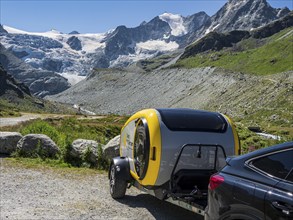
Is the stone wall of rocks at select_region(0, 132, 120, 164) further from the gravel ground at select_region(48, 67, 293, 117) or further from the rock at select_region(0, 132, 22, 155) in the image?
the gravel ground at select_region(48, 67, 293, 117)

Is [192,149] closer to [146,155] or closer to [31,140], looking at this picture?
[146,155]

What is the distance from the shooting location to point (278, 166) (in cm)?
559

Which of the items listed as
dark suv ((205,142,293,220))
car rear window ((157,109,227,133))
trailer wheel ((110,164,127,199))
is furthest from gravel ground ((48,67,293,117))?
dark suv ((205,142,293,220))

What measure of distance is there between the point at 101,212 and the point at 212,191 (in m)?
4.48

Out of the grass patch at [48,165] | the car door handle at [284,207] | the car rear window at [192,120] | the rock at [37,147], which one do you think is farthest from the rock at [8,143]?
the car door handle at [284,207]

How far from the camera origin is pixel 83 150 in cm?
1570

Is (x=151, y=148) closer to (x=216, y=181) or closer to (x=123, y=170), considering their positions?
(x=123, y=170)

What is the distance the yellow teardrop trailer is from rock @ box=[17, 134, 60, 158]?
763cm

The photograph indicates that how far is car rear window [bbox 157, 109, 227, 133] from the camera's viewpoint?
30.2ft

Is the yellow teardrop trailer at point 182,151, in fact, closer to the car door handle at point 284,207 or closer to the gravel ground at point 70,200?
the gravel ground at point 70,200

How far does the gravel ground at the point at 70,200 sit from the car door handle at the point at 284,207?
475cm

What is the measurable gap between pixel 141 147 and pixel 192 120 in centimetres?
144

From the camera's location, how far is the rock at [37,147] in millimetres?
16438

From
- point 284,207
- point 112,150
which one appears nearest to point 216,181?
point 284,207
